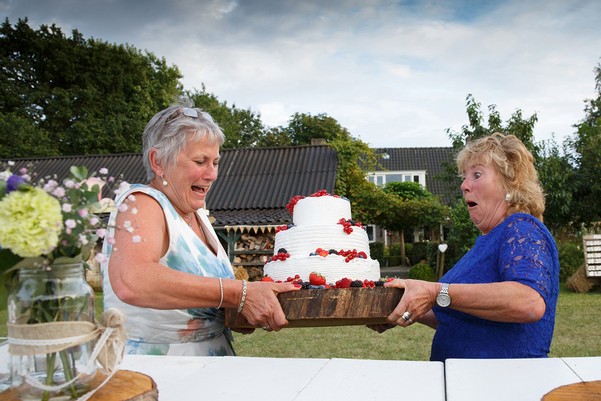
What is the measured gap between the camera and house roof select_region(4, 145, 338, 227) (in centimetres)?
1856

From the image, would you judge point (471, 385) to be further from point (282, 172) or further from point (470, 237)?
point (282, 172)

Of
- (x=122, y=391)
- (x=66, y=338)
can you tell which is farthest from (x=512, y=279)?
(x=66, y=338)

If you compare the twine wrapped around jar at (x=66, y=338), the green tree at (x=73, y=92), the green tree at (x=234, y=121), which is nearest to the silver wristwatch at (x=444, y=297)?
the twine wrapped around jar at (x=66, y=338)

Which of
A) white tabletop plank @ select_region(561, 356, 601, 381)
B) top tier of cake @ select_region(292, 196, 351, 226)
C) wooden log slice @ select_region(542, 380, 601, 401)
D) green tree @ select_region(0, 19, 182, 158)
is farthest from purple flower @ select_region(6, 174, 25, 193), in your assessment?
green tree @ select_region(0, 19, 182, 158)

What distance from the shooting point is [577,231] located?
20.4 metres

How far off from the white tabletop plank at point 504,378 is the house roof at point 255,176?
1503cm

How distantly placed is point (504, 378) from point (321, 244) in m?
1.94

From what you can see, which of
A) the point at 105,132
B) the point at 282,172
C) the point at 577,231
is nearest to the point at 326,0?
the point at 282,172

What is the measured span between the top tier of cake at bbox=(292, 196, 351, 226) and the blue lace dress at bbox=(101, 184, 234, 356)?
3.64 feet

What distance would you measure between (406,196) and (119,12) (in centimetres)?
2049

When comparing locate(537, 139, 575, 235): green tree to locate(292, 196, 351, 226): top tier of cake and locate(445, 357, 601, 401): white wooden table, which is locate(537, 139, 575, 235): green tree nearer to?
locate(292, 196, 351, 226): top tier of cake

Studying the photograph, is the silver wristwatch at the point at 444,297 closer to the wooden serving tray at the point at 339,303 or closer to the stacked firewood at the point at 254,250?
the wooden serving tray at the point at 339,303

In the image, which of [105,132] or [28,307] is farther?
[105,132]

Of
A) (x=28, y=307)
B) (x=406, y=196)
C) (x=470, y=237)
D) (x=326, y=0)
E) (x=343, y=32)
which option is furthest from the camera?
(x=406, y=196)
